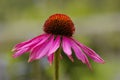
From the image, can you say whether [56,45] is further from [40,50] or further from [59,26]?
[59,26]

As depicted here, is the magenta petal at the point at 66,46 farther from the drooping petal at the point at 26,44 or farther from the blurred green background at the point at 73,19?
the blurred green background at the point at 73,19

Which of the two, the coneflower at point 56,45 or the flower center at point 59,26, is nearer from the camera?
the coneflower at point 56,45

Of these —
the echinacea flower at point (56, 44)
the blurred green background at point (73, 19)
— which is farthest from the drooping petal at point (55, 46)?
the blurred green background at point (73, 19)

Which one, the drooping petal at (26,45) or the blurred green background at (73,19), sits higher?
the drooping petal at (26,45)

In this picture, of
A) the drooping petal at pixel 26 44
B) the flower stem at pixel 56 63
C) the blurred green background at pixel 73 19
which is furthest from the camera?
the blurred green background at pixel 73 19

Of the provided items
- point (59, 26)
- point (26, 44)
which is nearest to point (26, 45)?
point (26, 44)

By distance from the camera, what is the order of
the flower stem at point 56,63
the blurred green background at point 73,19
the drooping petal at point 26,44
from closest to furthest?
1. the flower stem at point 56,63
2. the drooping petal at point 26,44
3. the blurred green background at point 73,19

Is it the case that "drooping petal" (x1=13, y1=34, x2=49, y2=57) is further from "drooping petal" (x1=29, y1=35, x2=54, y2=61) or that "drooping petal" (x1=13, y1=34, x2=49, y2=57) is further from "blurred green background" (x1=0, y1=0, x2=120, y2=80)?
"blurred green background" (x1=0, y1=0, x2=120, y2=80)

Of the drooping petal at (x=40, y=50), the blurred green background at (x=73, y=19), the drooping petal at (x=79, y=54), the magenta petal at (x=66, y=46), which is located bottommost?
the blurred green background at (x=73, y=19)
